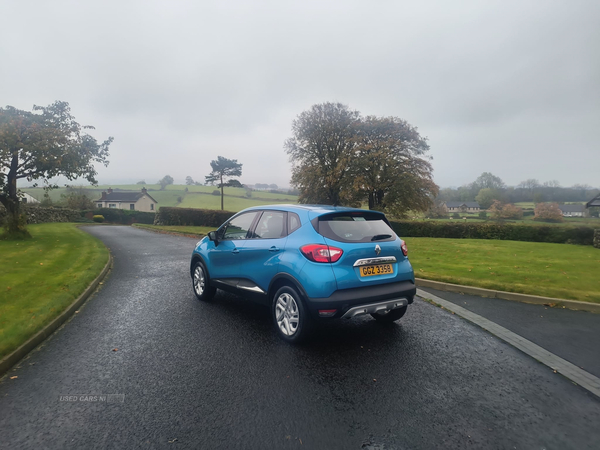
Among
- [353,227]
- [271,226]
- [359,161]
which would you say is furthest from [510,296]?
[359,161]

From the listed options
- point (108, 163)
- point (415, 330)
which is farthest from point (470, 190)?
point (415, 330)

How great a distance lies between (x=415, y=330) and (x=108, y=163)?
69.8ft

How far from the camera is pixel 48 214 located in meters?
39.6

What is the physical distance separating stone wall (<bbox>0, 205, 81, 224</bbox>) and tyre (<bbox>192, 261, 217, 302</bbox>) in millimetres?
34868

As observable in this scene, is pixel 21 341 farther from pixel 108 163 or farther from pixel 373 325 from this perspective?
pixel 108 163

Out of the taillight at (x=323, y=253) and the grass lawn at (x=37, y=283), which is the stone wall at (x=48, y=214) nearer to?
the grass lawn at (x=37, y=283)

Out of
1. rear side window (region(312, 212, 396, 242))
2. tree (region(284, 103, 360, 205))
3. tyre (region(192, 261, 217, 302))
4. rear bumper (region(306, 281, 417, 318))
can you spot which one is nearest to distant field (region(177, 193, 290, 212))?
tree (region(284, 103, 360, 205))

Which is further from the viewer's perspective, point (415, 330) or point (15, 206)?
point (15, 206)

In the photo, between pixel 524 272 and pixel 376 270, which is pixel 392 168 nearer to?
pixel 524 272

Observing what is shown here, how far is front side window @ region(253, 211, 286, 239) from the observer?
191 inches

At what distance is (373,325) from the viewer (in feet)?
17.2

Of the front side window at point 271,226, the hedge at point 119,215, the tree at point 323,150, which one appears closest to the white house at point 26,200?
the hedge at point 119,215

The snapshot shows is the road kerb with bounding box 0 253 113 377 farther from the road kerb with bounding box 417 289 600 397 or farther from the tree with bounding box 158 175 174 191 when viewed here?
the tree with bounding box 158 175 174 191

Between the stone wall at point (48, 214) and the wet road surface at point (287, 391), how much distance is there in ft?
121
